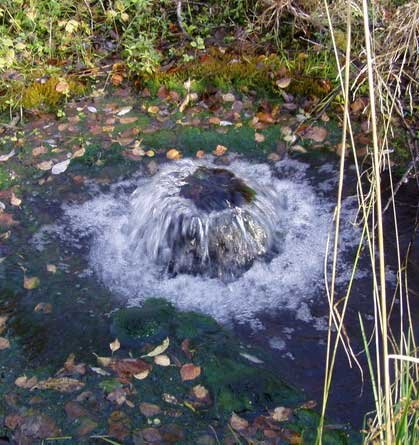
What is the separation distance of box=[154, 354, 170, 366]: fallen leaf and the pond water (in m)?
0.37

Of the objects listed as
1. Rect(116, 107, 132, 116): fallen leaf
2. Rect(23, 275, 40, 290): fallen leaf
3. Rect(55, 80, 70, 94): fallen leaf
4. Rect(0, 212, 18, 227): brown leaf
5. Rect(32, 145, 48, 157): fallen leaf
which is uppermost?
Rect(55, 80, 70, 94): fallen leaf

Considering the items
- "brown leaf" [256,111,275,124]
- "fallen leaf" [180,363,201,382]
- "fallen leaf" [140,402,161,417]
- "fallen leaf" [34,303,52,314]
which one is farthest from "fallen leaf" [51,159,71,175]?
"fallen leaf" [140,402,161,417]

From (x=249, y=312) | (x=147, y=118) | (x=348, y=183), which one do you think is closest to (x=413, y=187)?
(x=348, y=183)

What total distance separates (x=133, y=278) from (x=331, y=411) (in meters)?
1.74

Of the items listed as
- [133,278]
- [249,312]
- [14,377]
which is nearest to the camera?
[14,377]

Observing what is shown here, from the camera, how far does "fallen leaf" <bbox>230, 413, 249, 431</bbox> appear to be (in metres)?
3.10

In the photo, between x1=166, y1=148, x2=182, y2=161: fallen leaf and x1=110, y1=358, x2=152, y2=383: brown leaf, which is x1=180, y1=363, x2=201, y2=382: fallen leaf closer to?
x1=110, y1=358, x2=152, y2=383: brown leaf

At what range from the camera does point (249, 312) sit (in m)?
3.92

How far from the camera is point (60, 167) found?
5.17m

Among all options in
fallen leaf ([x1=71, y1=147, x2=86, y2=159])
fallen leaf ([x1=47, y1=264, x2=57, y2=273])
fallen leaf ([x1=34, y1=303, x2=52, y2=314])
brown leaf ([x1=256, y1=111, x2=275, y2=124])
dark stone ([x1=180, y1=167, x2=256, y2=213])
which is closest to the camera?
fallen leaf ([x1=34, y1=303, x2=52, y2=314])

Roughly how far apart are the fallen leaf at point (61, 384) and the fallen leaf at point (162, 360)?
457 millimetres

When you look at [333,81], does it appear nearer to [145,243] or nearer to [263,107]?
[263,107]

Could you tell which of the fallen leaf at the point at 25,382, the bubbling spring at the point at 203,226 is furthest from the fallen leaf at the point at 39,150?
the fallen leaf at the point at 25,382

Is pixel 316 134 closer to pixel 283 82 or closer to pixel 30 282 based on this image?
pixel 283 82
